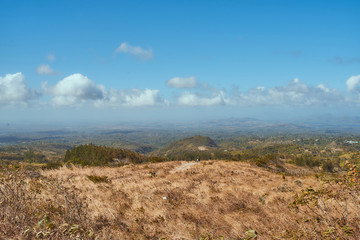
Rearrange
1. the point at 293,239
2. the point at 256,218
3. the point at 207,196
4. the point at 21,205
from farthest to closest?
1. the point at 207,196
2. the point at 256,218
3. the point at 21,205
4. the point at 293,239

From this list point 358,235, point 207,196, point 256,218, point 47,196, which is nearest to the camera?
point 358,235

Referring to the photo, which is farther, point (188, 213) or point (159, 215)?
point (188, 213)

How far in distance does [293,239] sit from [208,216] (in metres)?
3.45

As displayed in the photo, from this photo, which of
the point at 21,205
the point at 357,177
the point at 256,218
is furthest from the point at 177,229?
the point at 357,177

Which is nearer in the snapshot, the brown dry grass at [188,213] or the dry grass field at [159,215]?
the dry grass field at [159,215]

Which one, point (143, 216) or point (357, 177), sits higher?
point (357, 177)

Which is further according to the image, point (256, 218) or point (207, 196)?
point (207, 196)

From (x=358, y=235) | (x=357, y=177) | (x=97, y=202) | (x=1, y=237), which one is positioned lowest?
(x=97, y=202)

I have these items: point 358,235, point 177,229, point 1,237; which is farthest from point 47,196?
point 358,235

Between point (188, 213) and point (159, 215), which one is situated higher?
point (159, 215)

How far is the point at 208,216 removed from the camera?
7148mm

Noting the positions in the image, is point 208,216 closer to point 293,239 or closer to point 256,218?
point 256,218

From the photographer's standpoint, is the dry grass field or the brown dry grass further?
the brown dry grass

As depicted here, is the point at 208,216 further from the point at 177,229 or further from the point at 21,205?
the point at 21,205
